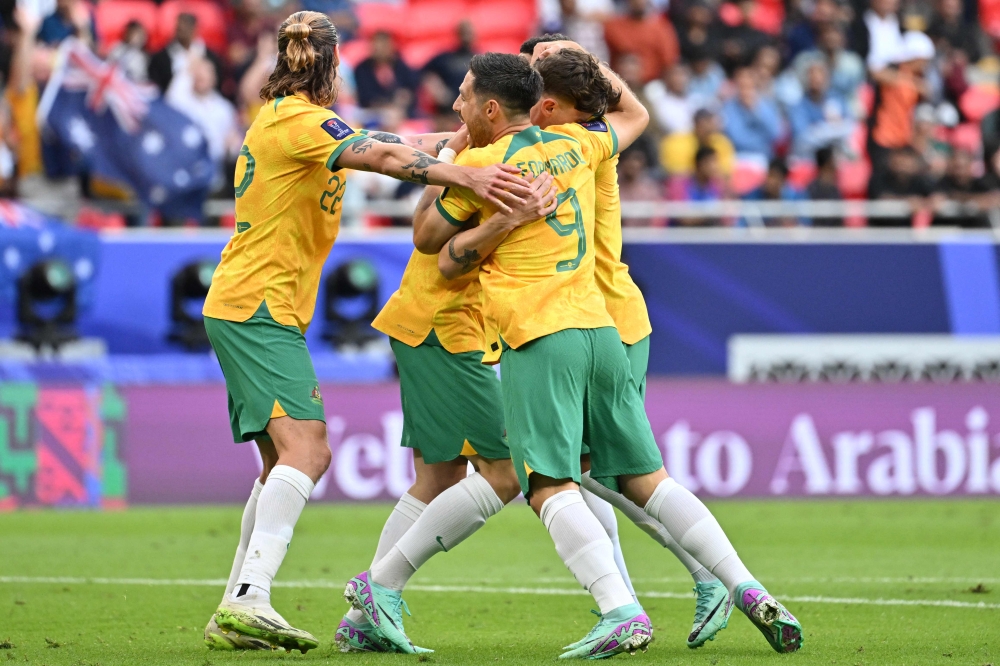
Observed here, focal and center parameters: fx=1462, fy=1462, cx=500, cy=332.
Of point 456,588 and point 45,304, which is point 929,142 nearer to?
point 45,304

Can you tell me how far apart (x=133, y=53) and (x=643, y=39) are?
19.8ft

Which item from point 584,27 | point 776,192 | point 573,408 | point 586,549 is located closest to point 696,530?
point 586,549

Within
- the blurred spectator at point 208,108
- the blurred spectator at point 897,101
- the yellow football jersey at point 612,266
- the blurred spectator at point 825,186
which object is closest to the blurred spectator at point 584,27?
the blurred spectator at point 825,186

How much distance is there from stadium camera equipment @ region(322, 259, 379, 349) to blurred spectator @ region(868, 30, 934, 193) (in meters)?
5.64

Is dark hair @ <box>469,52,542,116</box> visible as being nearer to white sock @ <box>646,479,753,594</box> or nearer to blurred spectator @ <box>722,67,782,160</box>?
white sock @ <box>646,479,753,594</box>

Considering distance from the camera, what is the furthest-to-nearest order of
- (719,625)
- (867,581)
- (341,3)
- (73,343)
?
1. (341,3)
2. (73,343)
3. (867,581)
4. (719,625)

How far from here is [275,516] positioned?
5586mm

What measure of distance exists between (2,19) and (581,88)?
38.0 feet

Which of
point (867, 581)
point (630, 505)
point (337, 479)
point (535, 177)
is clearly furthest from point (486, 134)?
point (337, 479)

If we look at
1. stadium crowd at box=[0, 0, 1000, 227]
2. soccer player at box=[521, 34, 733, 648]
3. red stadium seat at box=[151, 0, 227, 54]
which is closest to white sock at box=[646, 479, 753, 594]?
soccer player at box=[521, 34, 733, 648]

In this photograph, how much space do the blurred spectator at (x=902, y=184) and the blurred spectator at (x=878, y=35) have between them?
2.90 meters

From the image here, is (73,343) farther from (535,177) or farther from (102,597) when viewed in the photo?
(535,177)

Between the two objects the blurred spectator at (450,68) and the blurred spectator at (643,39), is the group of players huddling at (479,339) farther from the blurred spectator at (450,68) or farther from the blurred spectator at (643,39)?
the blurred spectator at (643,39)

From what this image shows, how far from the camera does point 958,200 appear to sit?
15.4m
